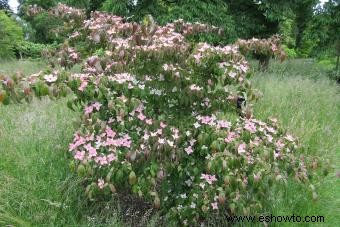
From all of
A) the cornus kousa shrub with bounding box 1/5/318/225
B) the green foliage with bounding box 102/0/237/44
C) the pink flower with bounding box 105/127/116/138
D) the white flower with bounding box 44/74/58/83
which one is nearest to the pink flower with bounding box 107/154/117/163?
the cornus kousa shrub with bounding box 1/5/318/225

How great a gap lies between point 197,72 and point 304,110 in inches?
179

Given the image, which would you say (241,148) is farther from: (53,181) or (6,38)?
(6,38)

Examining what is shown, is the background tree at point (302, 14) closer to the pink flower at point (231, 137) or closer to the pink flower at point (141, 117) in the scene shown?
the pink flower at point (231, 137)

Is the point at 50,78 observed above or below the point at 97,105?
above

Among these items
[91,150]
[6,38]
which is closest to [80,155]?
[91,150]

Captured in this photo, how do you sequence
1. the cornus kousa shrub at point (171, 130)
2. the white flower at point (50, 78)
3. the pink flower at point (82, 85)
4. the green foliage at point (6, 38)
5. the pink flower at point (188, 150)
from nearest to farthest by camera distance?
1. the white flower at point (50, 78)
2. the pink flower at point (82, 85)
3. the cornus kousa shrub at point (171, 130)
4. the pink flower at point (188, 150)
5. the green foliage at point (6, 38)

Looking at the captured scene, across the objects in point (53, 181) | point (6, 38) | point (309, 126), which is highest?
point (53, 181)

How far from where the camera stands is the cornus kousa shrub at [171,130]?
3115 mm

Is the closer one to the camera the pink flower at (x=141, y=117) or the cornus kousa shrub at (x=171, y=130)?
the cornus kousa shrub at (x=171, y=130)

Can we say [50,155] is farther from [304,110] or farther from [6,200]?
[304,110]

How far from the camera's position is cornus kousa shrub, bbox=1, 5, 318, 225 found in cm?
312

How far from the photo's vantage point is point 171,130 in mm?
3324

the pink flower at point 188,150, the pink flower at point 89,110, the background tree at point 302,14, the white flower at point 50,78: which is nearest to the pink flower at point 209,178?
the pink flower at point 188,150

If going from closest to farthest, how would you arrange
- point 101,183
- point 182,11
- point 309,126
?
point 101,183 < point 309,126 < point 182,11
